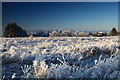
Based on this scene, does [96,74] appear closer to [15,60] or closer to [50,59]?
[50,59]

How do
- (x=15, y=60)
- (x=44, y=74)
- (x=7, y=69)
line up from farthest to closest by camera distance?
(x=15, y=60) → (x=7, y=69) → (x=44, y=74)

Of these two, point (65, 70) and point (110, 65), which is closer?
point (65, 70)

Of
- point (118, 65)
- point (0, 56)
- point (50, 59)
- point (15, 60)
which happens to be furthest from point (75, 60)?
point (0, 56)

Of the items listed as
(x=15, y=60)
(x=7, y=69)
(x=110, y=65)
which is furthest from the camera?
(x=15, y=60)

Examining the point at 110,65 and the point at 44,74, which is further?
the point at 110,65

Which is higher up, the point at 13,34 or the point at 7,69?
the point at 13,34

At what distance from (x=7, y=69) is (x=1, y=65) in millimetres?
315

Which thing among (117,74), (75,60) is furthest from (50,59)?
(117,74)

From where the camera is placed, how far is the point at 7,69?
16.1 feet

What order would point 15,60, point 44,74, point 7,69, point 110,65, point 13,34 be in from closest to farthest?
point 44,74
point 110,65
point 7,69
point 15,60
point 13,34

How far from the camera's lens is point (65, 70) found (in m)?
4.20

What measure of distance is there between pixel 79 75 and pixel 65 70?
0.92 ft

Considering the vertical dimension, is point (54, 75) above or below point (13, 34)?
below

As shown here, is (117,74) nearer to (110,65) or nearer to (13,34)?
(110,65)
